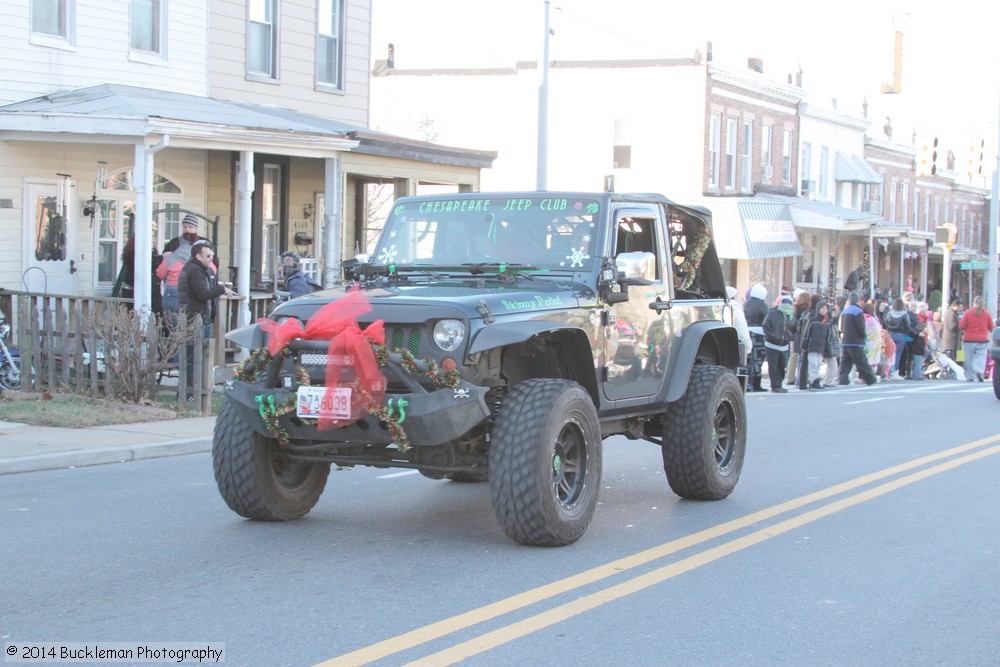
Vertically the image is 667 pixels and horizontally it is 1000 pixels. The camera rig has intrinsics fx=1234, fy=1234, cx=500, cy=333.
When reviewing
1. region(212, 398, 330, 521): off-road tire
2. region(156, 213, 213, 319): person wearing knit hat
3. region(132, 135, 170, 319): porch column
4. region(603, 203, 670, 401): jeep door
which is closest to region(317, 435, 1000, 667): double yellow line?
region(603, 203, 670, 401): jeep door

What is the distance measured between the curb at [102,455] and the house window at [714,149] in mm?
25890

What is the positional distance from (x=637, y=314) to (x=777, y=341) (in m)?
13.2

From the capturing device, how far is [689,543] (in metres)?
7.57

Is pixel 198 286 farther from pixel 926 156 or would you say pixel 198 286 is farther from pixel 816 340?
pixel 926 156

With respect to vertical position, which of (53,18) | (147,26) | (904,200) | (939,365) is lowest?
(939,365)

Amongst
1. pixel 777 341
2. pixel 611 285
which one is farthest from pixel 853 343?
pixel 611 285

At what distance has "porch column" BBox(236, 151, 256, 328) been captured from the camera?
17.2 m

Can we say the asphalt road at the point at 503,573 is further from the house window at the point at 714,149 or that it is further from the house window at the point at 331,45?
the house window at the point at 714,149

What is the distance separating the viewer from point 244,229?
17.5 metres

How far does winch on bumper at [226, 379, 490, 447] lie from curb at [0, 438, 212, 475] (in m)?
4.06

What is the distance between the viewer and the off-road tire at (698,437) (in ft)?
28.7

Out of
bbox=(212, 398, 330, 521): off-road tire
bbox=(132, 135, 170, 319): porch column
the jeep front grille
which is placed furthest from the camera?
bbox=(132, 135, 170, 319): porch column

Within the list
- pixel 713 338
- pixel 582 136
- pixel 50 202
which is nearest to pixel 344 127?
pixel 50 202

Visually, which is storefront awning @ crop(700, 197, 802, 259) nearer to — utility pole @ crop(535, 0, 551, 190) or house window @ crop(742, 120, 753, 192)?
house window @ crop(742, 120, 753, 192)
